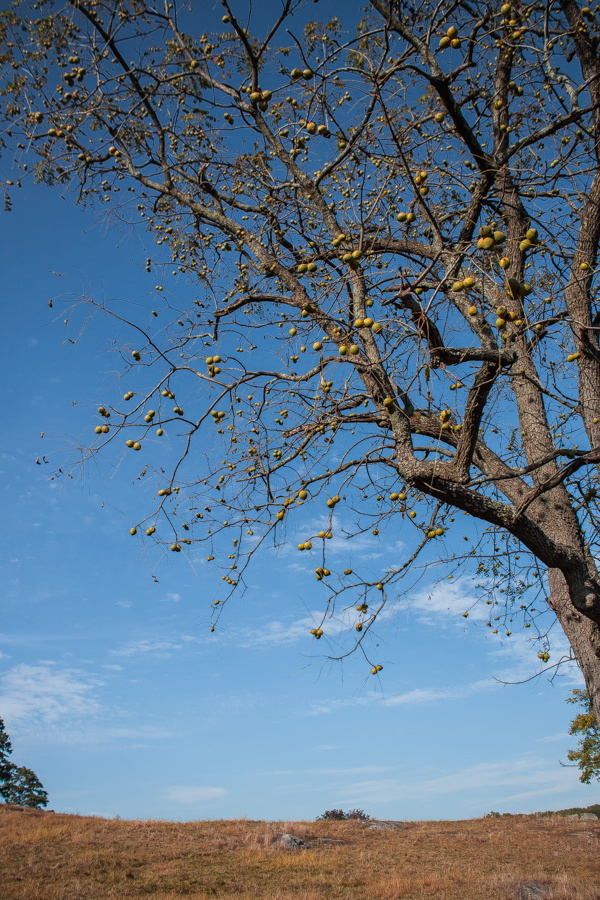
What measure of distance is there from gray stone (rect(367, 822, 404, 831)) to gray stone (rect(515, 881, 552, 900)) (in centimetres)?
867

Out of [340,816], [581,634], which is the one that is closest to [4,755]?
[340,816]

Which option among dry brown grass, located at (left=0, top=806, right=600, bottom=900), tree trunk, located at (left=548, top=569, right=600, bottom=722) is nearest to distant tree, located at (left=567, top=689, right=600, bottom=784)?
dry brown grass, located at (left=0, top=806, right=600, bottom=900)

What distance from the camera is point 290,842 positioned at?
12.7 metres

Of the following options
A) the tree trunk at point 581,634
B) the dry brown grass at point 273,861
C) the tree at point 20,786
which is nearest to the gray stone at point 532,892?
the dry brown grass at point 273,861

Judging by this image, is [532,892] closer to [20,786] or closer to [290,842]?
[290,842]

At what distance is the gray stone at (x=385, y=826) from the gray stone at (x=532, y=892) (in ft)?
28.4

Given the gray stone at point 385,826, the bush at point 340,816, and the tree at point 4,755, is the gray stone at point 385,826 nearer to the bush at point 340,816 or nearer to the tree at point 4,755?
the bush at point 340,816

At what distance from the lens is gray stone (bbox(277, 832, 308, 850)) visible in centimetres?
1241

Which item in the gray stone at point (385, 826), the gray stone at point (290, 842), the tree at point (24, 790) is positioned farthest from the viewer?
the tree at point (24, 790)

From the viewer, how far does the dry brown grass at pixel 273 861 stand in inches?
327

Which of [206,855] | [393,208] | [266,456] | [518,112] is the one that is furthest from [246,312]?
[206,855]

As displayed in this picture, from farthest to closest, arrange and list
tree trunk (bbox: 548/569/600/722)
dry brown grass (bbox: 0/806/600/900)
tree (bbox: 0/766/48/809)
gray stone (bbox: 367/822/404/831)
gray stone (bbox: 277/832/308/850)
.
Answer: tree (bbox: 0/766/48/809) → gray stone (bbox: 367/822/404/831) → gray stone (bbox: 277/832/308/850) → dry brown grass (bbox: 0/806/600/900) → tree trunk (bbox: 548/569/600/722)

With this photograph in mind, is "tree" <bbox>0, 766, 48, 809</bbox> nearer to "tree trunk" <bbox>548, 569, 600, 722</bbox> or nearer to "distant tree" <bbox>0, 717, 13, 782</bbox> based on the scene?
"distant tree" <bbox>0, 717, 13, 782</bbox>

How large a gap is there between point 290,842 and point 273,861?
2.31 m
